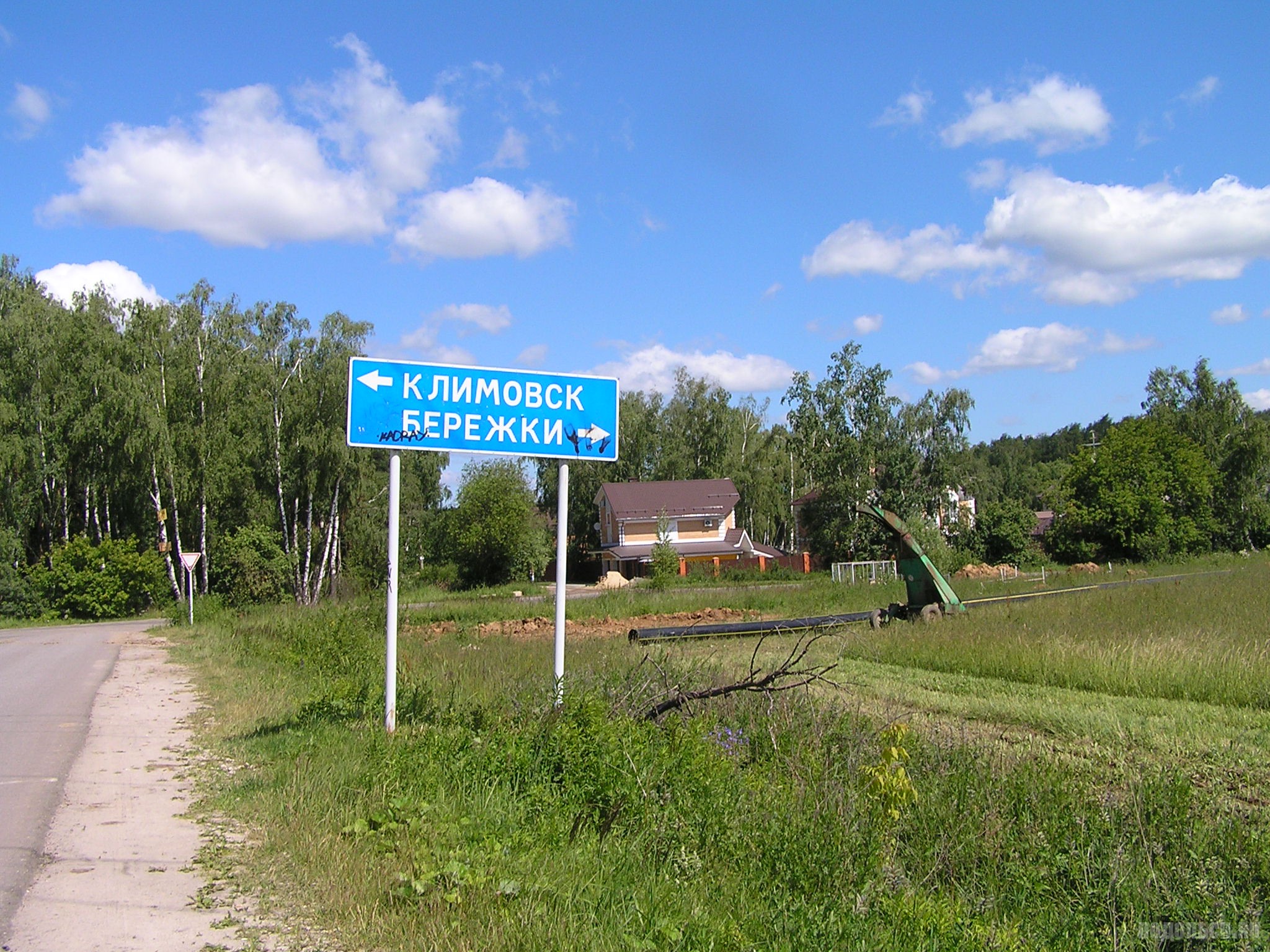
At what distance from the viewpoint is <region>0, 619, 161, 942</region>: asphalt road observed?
235 inches

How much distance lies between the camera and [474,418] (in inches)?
326

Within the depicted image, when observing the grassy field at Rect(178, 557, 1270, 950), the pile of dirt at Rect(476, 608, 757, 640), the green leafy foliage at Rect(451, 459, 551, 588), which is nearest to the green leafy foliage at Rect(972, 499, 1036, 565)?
the green leafy foliage at Rect(451, 459, 551, 588)

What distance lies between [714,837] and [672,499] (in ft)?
200

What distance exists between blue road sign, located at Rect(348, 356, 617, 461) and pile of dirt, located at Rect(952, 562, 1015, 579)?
43.0 metres

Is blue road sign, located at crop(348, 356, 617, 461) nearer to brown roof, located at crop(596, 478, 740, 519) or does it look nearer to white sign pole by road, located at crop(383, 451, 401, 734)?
white sign pole by road, located at crop(383, 451, 401, 734)

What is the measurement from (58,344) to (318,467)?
1220 cm

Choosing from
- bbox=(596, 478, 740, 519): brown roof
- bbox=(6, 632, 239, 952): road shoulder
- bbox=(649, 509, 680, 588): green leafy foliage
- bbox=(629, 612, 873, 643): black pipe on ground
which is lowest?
bbox=(6, 632, 239, 952): road shoulder

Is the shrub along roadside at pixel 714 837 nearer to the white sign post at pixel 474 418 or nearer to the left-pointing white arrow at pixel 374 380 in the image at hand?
the white sign post at pixel 474 418

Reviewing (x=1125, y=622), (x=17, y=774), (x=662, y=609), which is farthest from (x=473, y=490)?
(x=17, y=774)

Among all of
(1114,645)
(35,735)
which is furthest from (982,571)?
(35,735)

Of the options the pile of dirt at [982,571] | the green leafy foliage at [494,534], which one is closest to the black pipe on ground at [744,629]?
the pile of dirt at [982,571]

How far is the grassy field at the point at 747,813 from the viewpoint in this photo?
4.77 meters

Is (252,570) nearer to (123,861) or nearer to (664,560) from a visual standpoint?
(664,560)

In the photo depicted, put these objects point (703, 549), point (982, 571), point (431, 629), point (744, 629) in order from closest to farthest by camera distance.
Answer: point (744, 629) < point (431, 629) < point (982, 571) < point (703, 549)
